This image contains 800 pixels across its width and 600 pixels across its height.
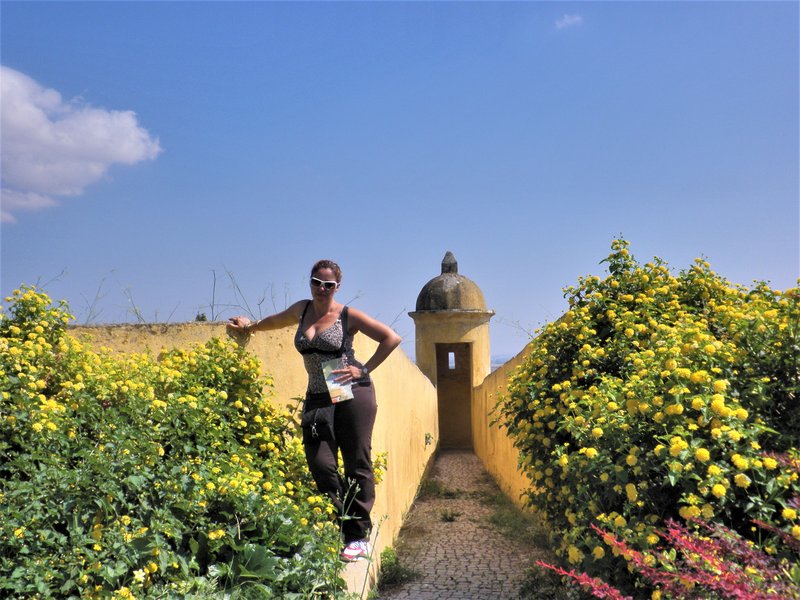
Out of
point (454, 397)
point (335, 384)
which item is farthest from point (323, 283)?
point (454, 397)

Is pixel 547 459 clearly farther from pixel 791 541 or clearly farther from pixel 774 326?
pixel 791 541

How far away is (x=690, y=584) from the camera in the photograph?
7.32 feet

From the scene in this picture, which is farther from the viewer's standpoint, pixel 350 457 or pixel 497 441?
pixel 497 441

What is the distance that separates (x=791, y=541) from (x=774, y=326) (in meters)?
0.95

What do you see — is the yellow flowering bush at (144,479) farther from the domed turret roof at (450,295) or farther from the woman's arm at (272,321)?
the domed turret roof at (450,295)

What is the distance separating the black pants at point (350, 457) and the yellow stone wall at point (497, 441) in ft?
4.49

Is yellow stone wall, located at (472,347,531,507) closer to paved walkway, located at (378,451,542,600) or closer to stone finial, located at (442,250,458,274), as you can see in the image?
paved walkway, located at (378,451,542,600)

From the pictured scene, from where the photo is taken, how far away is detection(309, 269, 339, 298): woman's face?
3756 mm

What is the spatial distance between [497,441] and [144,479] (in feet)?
25.8

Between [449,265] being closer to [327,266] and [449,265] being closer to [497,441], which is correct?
[497,441]

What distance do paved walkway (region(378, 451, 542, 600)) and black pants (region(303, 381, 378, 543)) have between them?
0.96m

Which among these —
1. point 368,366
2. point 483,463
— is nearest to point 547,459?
point 368,366

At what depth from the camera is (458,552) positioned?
583 cm

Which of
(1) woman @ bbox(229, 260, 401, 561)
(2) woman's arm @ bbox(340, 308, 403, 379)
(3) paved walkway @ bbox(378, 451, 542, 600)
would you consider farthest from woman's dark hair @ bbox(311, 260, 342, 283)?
(3) paved walkway @ bbox(378, 451, 542, 600)
